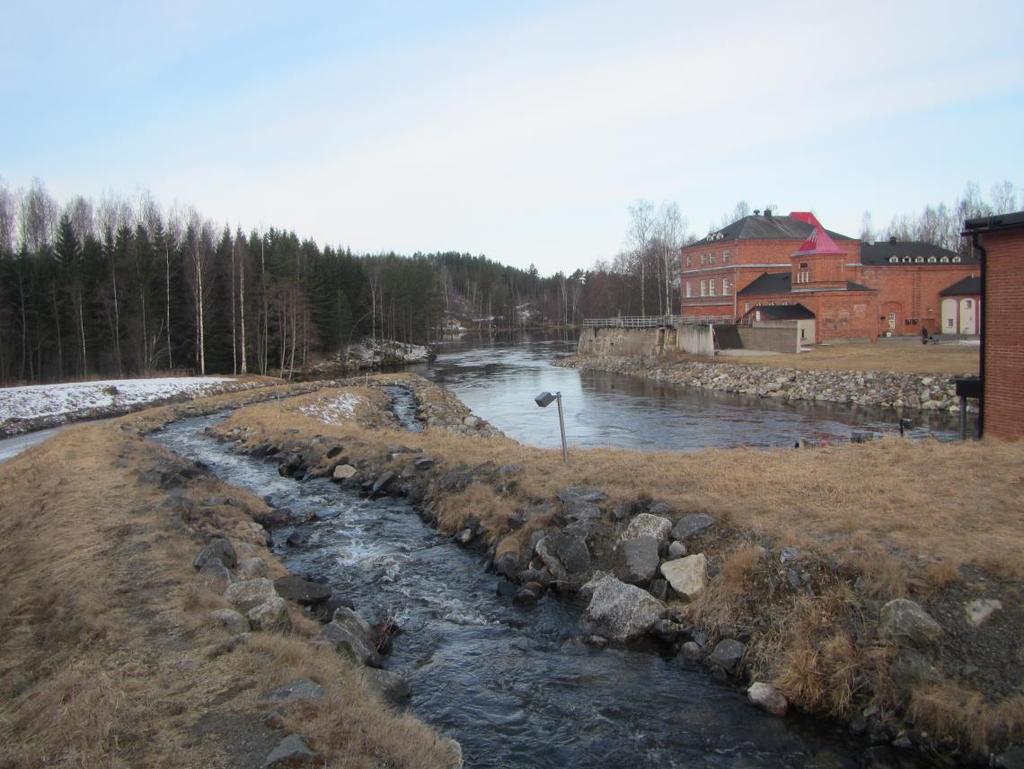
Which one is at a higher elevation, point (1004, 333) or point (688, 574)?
point (1004, 333)

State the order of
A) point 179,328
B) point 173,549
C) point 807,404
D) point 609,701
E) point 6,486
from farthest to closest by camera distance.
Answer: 1. point 179,328
2. point 807,404
3. point 6,486
4. point 173,549
5. point 609,701

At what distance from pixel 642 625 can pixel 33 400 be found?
35.9 meters

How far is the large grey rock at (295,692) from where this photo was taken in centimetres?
609

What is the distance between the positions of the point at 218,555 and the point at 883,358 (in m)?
43.9

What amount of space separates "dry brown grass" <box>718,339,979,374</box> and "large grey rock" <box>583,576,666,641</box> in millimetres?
33490

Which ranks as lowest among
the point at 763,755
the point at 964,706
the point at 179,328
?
the point at 763,755

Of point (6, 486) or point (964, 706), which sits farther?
point (6, 486)

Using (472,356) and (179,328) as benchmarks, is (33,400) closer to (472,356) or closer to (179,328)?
(179,328)

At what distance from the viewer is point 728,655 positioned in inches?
318

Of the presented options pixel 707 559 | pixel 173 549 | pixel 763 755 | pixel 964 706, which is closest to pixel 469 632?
pixel 707 559

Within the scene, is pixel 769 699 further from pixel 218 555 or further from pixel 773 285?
pixel 773 285

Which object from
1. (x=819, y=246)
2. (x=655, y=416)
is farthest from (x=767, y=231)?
(x=655, y=416)

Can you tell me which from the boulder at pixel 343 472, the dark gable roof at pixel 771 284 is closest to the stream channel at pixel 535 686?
the boulder at pixel 343 472

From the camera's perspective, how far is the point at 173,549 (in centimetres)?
1066
